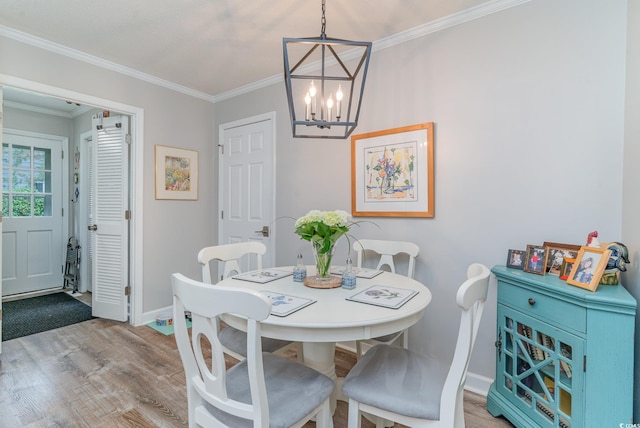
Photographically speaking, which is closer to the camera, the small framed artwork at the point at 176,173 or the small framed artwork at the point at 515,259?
the small framed artwork at the point at 515,259

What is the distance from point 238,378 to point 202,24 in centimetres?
233

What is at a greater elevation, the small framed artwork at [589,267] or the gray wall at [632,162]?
the gray wall at [632,162]

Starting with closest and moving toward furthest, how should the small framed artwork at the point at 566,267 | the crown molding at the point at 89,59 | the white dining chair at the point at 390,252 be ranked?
the small framed artwork at the point at 566,267, the white dining chair at the point at 390,252, the crown molding at the point at 89,59

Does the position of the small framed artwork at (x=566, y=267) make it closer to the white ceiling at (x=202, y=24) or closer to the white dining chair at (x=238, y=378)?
the white dining chair at (x=238, y=378)

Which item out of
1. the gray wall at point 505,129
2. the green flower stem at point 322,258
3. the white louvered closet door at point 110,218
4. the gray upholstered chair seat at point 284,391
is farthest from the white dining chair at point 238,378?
the white louvered closet door at point 110,218

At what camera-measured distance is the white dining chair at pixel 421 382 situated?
105cm

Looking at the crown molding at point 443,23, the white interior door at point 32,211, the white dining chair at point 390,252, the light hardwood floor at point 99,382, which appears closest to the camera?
the light hardwood floor at point 99,382

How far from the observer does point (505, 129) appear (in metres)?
1.90

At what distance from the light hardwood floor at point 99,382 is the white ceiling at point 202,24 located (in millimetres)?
2539

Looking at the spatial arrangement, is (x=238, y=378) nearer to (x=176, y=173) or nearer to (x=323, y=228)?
(x=323, y=228)

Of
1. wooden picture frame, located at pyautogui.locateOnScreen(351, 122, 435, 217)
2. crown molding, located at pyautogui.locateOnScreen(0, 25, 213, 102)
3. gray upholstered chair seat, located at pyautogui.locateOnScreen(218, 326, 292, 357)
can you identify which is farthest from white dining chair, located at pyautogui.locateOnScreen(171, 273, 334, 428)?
crown molding, located at pyautogui.locateOnScreen(0, 25, 213, 102)

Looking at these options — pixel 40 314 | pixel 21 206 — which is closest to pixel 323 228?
pixel 40 314

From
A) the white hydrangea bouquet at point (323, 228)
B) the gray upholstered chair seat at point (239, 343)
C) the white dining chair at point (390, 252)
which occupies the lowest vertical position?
the gray upholstered chair seat at point (239, 343)

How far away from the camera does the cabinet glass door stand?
1.31 metres
